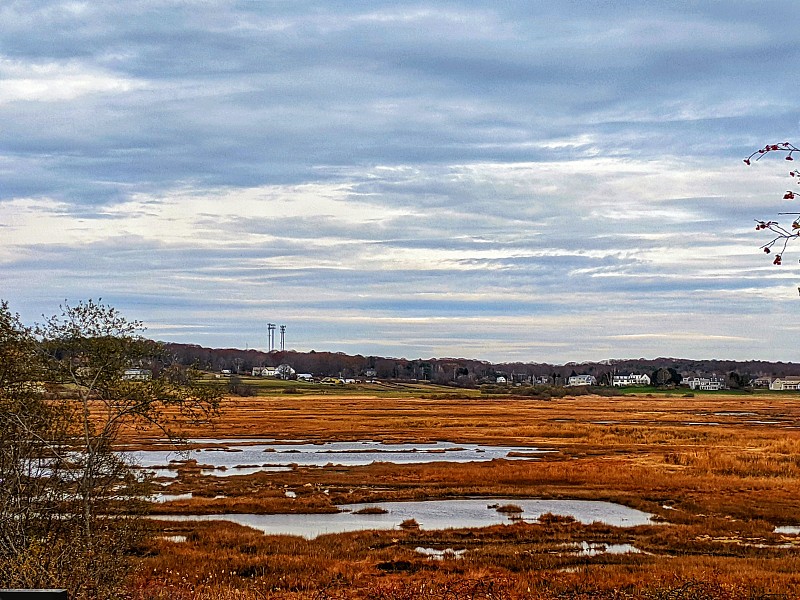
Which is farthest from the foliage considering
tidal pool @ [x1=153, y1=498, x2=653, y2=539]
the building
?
tidal pool @ [x1=153, y1=498, x2=653, y2=539]

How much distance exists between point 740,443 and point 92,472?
2149 inches

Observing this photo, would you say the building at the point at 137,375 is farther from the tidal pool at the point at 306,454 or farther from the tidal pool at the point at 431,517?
the tidal pool at the point at 306,454

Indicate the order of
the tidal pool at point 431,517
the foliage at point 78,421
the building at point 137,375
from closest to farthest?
the foliage at point 78,421, the building at point 137,375, the tidal pool at point 431,517

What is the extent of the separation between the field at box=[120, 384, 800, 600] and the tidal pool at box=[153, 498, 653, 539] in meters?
1.07

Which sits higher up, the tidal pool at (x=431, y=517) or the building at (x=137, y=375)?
the building at (x=137, y=375)

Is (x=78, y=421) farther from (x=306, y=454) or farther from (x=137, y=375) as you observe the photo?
(x=306, y=454)

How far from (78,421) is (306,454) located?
40.4 m

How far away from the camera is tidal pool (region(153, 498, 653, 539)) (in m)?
30.0

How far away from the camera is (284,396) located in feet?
497

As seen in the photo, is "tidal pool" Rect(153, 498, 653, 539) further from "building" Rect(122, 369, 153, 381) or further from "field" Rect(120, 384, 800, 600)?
"building" Rect(122, 369, 153, 381)

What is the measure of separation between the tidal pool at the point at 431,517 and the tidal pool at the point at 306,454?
13968 millimetres

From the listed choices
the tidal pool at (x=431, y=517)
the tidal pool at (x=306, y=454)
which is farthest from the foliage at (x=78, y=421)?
the tidal pool at (x=306, y=454)

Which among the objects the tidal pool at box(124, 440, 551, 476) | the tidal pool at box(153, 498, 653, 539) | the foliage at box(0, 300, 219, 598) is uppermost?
the foliage at box(0, 300, 219, 598)

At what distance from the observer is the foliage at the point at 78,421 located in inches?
610
